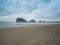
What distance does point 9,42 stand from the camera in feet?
4.94

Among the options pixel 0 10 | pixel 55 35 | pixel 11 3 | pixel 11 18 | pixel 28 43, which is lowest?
pixel 28 43

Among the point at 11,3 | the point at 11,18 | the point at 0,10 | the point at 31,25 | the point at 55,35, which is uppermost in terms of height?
the point at 11,3

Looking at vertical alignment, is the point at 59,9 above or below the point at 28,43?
above

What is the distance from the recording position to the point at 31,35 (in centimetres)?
155

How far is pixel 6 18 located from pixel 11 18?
7cm

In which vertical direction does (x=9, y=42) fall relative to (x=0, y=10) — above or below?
below

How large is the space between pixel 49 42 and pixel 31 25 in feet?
1.23

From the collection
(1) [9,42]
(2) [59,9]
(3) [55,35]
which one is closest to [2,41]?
(1) [9,42]

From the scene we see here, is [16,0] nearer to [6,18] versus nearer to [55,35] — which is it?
[6,18]

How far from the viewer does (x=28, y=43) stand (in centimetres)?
154

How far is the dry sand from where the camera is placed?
1.51m

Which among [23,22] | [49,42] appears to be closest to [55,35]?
[49,42]

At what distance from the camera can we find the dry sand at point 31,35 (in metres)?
1.51

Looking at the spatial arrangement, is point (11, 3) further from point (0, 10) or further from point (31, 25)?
point (31, 25)
